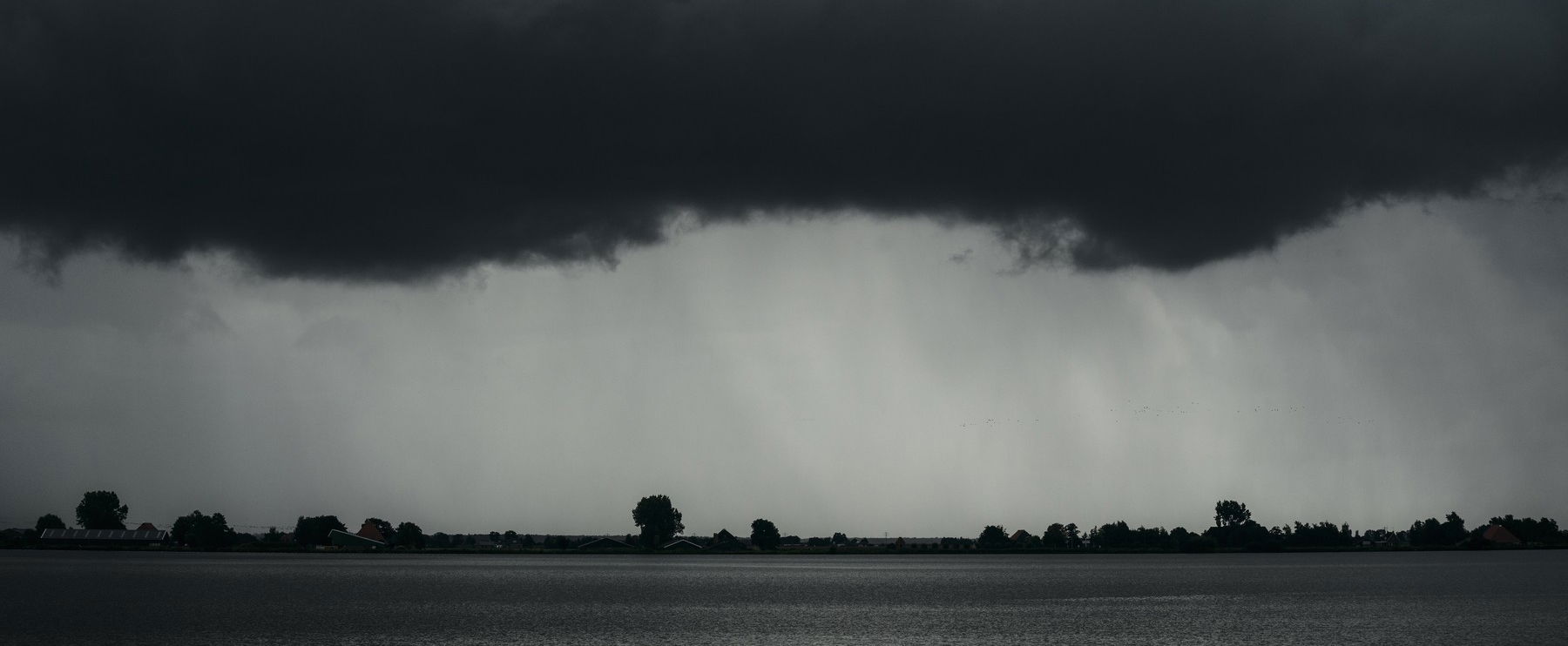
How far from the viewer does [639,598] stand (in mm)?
105062

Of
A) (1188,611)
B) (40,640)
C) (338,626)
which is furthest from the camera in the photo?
(1188,611)

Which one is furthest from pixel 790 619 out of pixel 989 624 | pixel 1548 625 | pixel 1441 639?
pixel 1548 625

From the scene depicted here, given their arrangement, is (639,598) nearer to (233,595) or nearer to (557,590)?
(557,590)

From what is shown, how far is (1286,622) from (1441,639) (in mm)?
12838

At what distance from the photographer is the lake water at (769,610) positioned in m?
65.2

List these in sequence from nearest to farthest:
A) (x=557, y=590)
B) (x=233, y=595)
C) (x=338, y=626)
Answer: (x=338, y=626)
(x=233, y=595)
(x=557, y=590)

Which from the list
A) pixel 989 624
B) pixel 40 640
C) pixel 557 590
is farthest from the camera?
pixel 557 590

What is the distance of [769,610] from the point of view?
8988cm

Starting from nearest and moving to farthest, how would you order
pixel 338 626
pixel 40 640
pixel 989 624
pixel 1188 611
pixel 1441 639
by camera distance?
pixel 40 640
pixel 1441 639
pixel 338 626
pixel 989 624
pixel 1188 611

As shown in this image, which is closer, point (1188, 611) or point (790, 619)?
point (790, 619)

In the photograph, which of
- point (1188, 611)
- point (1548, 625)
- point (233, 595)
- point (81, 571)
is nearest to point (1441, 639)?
point (1548, 625)

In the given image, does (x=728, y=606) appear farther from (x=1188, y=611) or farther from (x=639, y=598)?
(x=1188, y=611)

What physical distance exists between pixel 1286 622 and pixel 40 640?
71.0 m

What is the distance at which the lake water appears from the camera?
214ft
